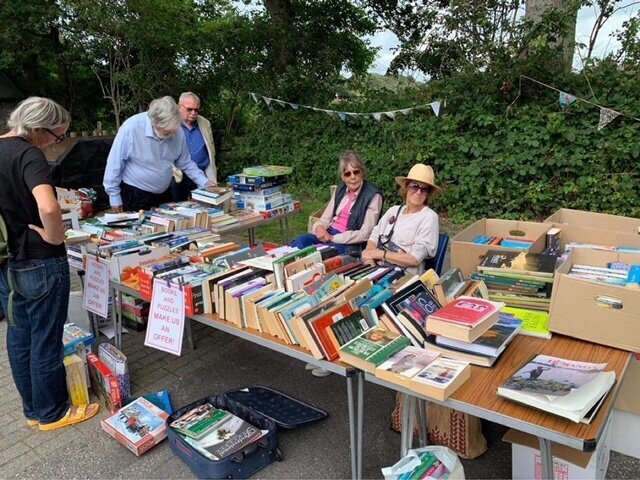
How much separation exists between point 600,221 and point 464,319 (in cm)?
181

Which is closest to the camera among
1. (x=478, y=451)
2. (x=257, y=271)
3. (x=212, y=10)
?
(x=478, y=451)

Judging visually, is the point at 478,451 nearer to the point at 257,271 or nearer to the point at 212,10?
the point at 257,271

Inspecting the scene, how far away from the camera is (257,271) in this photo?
261cm

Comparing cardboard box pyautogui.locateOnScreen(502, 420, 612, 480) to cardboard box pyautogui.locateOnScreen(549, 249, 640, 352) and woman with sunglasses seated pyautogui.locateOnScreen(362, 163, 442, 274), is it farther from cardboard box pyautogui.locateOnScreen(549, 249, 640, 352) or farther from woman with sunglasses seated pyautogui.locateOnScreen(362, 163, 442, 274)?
woman with sunglasses seated pyautogui.locateOnScreen(362, 163, 442, 274)

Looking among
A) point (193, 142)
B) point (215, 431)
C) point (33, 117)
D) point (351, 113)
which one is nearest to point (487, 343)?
point (215, 431)

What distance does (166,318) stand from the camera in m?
2.50

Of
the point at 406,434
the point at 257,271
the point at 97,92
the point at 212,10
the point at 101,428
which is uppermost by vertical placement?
the point at 212,10

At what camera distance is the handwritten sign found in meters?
2.95

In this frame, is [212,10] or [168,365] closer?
[168,365]

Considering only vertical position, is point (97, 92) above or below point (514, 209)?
above

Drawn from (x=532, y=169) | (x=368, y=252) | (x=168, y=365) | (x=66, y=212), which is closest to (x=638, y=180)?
(x=532, y=169)

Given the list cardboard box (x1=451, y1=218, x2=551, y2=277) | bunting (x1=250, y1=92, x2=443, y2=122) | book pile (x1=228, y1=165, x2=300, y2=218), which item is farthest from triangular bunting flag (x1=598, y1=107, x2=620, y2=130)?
book pile (x1=228, y1=165, x2=300, y2=218)

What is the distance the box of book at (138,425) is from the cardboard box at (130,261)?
72cm

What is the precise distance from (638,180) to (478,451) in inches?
165
